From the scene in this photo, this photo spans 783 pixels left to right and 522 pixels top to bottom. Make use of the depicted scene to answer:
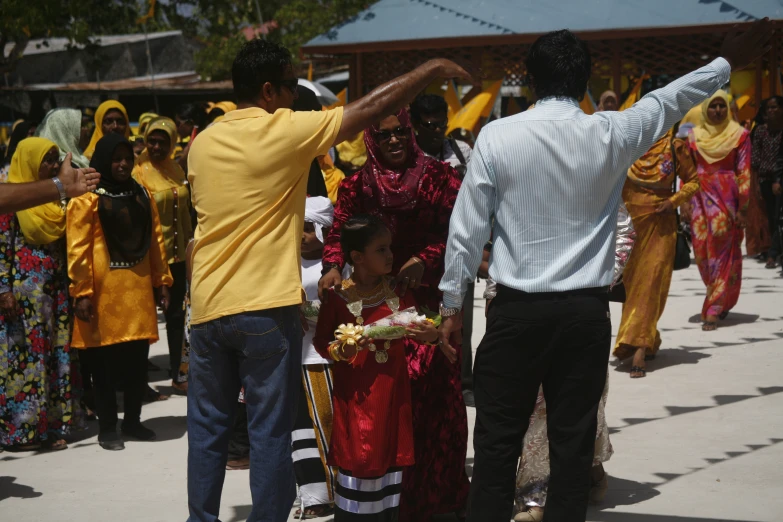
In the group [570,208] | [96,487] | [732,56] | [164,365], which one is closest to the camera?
[570,208]

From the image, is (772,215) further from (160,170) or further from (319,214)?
(319,214)

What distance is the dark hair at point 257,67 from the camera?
12.7ft

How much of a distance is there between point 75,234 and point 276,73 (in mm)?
2727

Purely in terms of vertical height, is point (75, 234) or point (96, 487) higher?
point (75, 234)

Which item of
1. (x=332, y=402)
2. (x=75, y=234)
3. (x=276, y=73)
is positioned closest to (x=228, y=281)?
(x=276, y=73)

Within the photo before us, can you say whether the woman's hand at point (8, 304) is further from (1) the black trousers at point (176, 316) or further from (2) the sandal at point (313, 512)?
(2) the sandal at point (313, 512)

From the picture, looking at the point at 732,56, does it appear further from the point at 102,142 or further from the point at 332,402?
the point at 102,142

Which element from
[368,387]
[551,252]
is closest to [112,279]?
[368,387]

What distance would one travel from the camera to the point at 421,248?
4.83 metres

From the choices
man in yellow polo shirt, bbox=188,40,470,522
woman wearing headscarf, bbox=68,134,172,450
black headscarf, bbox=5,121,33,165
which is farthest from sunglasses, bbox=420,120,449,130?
black headscarf, bbox=5,121,33,165

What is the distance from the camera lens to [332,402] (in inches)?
188

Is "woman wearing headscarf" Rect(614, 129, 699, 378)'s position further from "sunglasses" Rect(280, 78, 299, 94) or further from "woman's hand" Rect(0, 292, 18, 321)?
"sunglasses" Rect(280, 78, 299, 94)

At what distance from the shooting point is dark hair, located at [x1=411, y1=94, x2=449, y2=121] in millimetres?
6727

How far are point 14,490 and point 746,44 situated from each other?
423 cm
